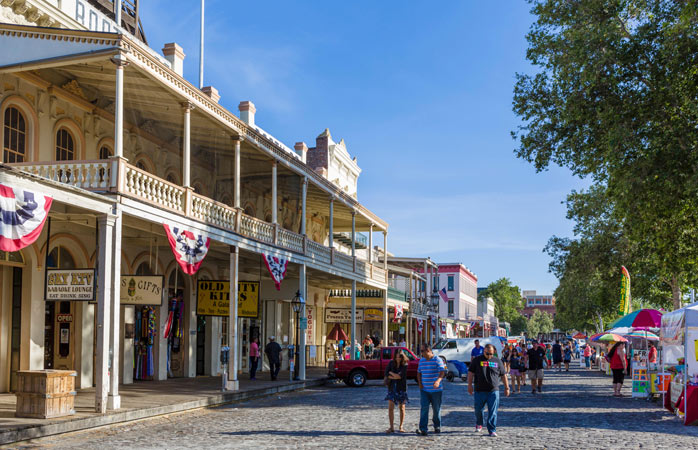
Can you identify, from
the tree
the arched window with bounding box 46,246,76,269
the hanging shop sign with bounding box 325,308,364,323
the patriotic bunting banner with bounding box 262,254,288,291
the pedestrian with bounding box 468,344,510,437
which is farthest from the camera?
the tree

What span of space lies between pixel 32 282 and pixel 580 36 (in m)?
15.8

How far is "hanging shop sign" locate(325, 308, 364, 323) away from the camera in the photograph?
4059 cm

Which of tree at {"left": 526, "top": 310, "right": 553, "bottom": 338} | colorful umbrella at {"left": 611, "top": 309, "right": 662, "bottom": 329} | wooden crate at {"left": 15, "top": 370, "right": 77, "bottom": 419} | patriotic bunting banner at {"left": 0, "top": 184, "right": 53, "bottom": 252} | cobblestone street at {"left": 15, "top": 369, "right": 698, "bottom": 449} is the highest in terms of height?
patriotic bunting banner at {"left": 0, "top": 184, "right": 53, "bottom": 252}

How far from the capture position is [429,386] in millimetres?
13422

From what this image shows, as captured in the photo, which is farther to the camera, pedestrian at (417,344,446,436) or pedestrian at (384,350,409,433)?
pedestrian at (384,350,409,433)

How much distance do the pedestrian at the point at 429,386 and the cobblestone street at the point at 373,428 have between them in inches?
11.2

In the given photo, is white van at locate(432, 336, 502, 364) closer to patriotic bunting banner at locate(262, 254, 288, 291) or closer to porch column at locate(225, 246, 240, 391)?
patriotic bunting banner at locate(262, 254, 288, 291)

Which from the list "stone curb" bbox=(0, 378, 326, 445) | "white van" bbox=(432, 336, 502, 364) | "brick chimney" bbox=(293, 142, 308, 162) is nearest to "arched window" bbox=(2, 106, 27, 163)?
"stone curb" bbox=(0, 378, 326, 445)

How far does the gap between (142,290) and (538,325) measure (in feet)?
531

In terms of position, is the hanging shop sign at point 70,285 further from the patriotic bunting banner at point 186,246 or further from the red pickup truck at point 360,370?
the red pickup truck at point 360,370

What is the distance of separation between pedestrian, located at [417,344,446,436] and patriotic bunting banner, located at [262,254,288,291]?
11372mm

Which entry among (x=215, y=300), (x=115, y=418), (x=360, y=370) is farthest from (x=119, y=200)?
(x=360, y=370)

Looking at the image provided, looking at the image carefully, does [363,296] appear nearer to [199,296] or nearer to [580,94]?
[199,296]

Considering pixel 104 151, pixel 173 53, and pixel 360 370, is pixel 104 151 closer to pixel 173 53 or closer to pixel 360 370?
pixel 173 53
